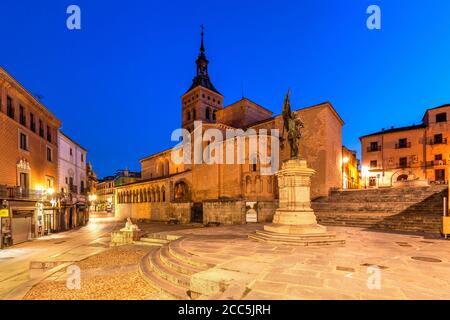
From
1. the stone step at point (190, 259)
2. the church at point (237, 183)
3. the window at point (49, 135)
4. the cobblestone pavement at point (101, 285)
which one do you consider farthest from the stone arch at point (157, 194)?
the stone step at point (190, 259)

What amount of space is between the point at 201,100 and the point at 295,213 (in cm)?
4905

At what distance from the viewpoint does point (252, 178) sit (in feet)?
90.6

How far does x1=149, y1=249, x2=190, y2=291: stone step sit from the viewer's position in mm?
5643

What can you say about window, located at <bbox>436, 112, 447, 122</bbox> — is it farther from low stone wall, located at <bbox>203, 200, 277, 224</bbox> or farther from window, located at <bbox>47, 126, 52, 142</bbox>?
window, located at <bbox>47, 126, 52, 142</bbox>

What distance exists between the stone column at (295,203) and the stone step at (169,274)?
4632mm

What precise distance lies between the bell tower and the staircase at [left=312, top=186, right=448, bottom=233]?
39353mm

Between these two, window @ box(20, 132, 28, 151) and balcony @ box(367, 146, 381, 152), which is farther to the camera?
balcony @ box(367, 146, 381, 152)

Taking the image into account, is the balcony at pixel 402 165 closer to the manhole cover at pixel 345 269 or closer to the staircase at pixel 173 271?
the manhole cover at pixel 345 269

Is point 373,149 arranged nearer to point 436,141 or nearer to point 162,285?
point 436,141

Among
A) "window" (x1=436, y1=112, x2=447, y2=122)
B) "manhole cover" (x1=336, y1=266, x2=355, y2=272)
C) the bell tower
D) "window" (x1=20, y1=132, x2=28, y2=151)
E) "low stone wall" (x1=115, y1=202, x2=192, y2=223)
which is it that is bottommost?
"low stone wall" (x1=115, y1=202, x2=192, y2=223)

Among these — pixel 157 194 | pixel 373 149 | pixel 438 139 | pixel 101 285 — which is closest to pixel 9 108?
pixel 101 285

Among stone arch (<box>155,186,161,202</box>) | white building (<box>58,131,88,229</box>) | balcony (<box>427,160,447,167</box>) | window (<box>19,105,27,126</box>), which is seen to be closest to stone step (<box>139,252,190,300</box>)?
window (<box>19,105,27,126</box>)

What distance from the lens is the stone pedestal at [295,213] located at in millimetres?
8812
